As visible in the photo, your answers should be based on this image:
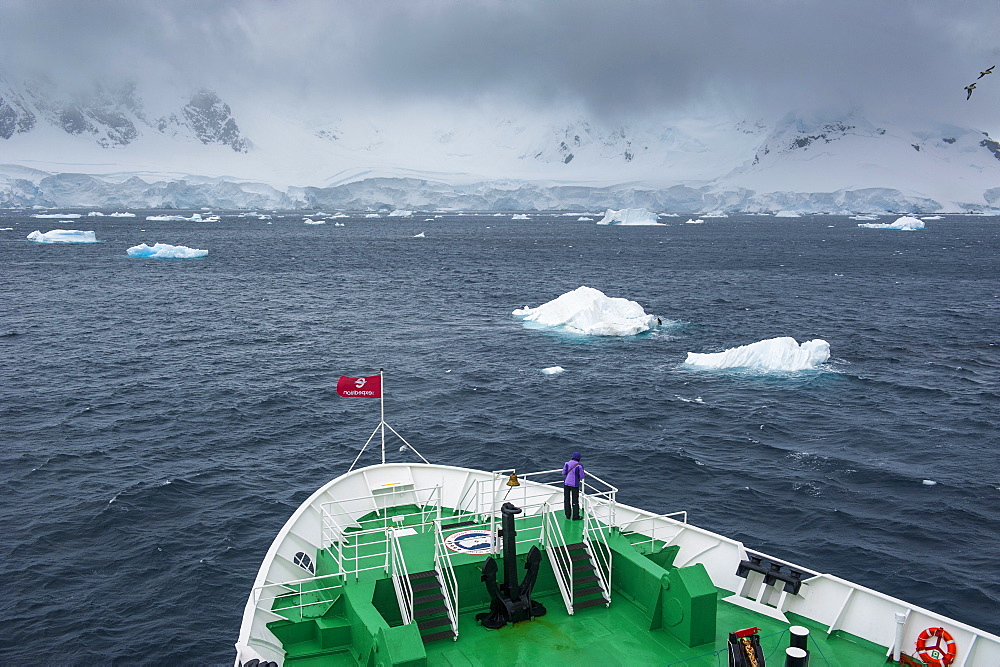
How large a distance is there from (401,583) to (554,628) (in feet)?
11.1

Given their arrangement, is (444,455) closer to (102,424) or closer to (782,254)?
(102,424)

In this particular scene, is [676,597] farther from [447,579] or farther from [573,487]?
[447,579]

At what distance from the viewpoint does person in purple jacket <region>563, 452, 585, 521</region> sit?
61.6ft

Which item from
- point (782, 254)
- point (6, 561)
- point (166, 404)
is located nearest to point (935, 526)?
point (6, 561)

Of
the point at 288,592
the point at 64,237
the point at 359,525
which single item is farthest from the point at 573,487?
the point at 64,237

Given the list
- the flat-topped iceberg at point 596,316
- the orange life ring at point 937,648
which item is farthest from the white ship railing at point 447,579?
the flat-topped iceberg at point 596,316

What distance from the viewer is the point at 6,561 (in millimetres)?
25656

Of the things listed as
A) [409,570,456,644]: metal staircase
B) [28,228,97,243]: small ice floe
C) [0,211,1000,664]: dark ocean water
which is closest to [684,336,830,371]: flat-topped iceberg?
[0,211,1000,664]: dark ocean water

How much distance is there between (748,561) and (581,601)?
14.1ft

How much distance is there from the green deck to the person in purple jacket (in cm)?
182

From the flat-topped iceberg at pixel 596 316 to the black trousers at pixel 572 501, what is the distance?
42.3 m

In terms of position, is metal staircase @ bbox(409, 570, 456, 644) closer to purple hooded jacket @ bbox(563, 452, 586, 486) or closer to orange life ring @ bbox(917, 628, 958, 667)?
purple hooded jacket @ bbox(563, 452, 586, 486)

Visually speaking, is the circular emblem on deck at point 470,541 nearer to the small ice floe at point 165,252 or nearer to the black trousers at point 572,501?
the black trousers at point 572,501

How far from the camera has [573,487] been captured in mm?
18812
